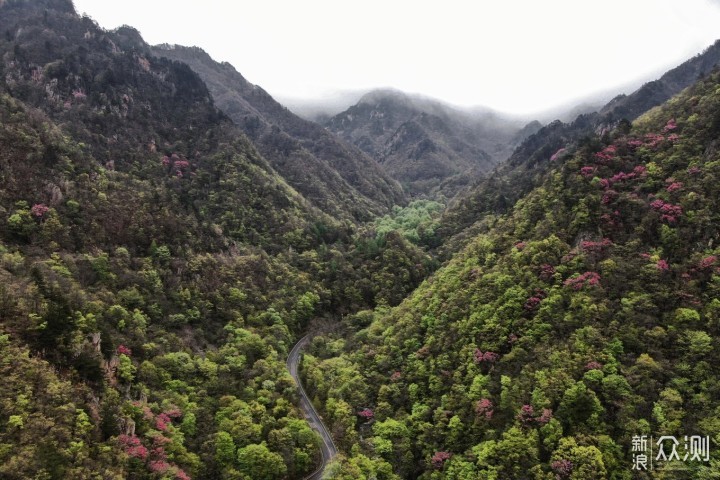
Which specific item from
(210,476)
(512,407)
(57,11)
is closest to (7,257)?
(210,476)

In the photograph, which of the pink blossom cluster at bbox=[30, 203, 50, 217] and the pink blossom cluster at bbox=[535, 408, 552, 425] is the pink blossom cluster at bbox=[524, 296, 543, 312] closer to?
the pink blossom cluster at bbox=[535, 408, 552, 425]

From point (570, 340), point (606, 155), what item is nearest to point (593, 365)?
point (570, 340)

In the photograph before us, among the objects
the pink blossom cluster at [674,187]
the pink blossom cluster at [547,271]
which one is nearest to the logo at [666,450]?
the pink blossom cluster at [547,271]

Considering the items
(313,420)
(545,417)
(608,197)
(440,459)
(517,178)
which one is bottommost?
(440,459)

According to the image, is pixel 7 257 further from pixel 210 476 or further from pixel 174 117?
pixel 174 117

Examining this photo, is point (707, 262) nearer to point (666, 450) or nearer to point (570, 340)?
point (570, 340)

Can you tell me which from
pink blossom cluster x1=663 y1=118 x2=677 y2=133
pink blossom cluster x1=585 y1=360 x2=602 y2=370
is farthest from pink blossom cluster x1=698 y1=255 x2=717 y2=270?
pink blossom cluster x1=663 y1=118 x2=677 y2=133
